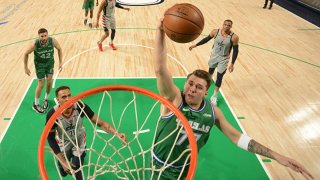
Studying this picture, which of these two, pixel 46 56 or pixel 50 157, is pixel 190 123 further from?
pixel 46 56

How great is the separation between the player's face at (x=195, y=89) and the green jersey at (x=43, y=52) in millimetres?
3219

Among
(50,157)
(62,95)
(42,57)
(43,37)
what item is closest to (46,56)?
(42,57)

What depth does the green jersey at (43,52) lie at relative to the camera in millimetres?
4789

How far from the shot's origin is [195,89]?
100 inches

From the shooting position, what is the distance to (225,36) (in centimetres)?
526

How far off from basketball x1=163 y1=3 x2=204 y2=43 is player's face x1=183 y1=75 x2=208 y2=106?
47 cm

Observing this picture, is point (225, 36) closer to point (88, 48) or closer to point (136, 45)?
point (136, 45)

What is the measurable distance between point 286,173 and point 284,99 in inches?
89.8

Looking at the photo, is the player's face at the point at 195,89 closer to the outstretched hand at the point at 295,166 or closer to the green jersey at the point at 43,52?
the outstretched hand at the point at 295,166

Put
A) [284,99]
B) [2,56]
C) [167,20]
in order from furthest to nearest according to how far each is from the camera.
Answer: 1. [2,56]
2. [284,99]
3. [167,20]

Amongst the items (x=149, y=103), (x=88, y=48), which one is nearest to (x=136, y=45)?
(x=88, y=48)

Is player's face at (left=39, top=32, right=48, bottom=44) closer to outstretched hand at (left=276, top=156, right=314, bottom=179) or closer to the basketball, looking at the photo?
the basketball

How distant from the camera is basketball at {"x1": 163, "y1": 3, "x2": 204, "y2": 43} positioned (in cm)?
271

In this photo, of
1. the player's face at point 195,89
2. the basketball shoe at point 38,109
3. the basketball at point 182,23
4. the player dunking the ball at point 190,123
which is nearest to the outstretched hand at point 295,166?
the player dunking the ball at point 190,123
